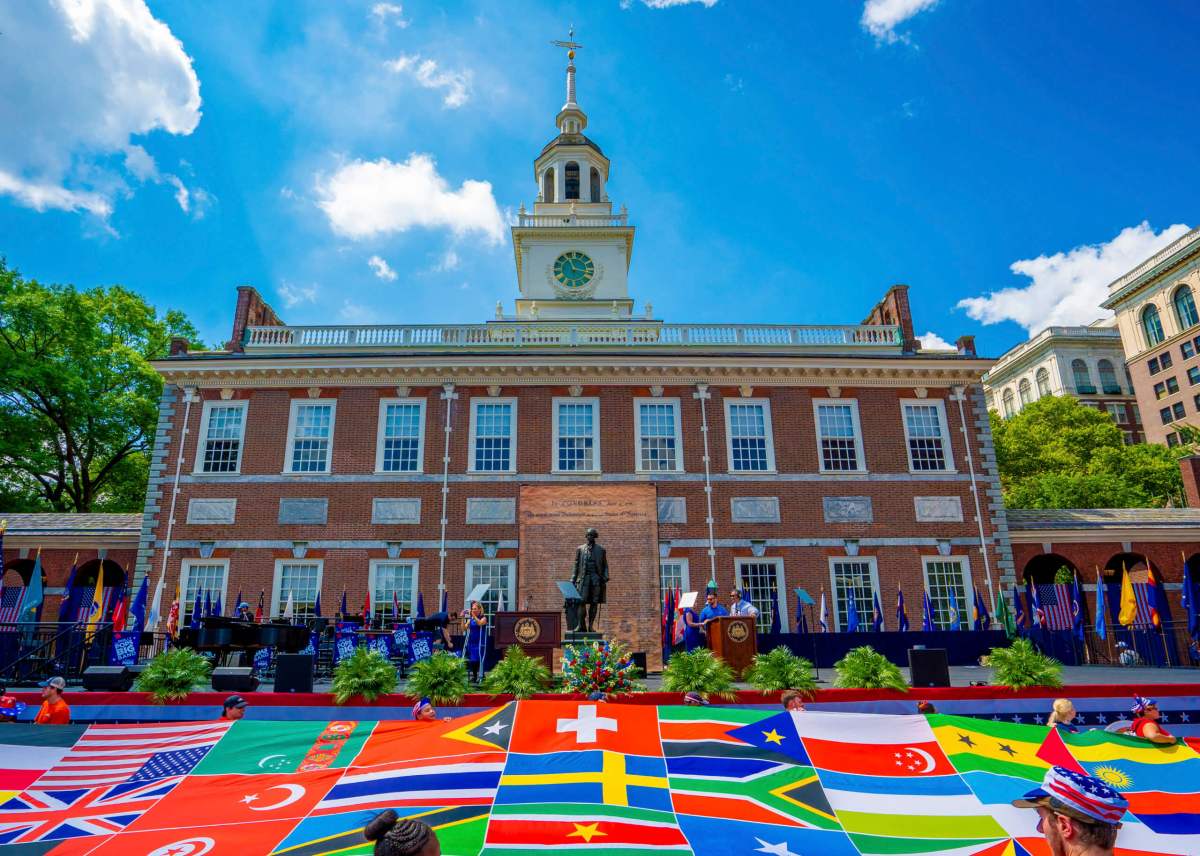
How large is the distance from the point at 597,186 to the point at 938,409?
2300cm

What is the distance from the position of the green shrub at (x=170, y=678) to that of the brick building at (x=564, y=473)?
37.0 feet

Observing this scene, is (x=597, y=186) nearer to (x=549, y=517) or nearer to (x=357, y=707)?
(x=549, y=517)

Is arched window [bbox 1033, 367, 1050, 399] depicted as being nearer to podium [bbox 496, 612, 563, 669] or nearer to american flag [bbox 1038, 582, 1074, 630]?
american flag [bbox 1038, 582, 1074, 630]

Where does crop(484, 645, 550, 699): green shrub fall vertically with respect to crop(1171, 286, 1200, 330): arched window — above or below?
below

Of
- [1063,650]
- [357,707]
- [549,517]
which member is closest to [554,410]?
[549,517]

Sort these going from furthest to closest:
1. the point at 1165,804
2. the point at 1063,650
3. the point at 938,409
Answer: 1. the point at 938,409
2. the point at 1063,650
3. the point at 1165,804

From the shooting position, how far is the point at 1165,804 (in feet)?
25.9

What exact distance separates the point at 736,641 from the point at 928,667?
3739 mm

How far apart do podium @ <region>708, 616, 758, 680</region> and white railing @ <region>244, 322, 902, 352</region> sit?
46.2ft

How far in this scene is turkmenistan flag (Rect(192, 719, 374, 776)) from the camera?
8.80 metres

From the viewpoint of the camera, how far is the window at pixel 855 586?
2447 cm

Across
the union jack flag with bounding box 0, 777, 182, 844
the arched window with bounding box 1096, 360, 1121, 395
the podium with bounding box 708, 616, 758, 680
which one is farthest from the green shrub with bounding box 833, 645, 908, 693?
the arched window with bounding box 1096, 360, 1121, 395

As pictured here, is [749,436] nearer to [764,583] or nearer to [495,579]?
[764,583]

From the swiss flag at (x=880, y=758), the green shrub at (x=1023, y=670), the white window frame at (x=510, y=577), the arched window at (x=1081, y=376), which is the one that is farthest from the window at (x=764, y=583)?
the arched window at (x=1081, y=376)
